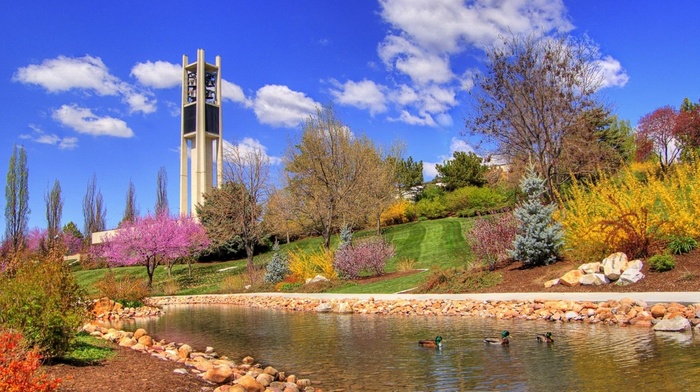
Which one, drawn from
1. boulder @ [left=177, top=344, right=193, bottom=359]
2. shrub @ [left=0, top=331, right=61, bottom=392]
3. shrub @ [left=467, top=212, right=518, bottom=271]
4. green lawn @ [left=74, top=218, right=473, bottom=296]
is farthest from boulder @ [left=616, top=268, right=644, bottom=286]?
shrub @ [left=0, top=331, right=61, bottom=392]

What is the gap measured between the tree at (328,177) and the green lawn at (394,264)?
227 centimetres

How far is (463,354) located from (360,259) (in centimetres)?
1328

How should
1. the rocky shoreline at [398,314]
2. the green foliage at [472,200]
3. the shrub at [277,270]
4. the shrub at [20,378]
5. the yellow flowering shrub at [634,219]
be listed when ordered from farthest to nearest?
Result: the green foliage at [472,200] < the shrub at [277,270] < the yellow flowering shrub at [634,219] < the rocky shoreline at [398,314] < the shrub at [20,378]

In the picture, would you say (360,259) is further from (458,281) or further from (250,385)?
(250,385)

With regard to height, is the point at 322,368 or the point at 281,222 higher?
the point at 281,222

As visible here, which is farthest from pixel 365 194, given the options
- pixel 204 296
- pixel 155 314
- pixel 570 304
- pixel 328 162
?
pixel 570 304

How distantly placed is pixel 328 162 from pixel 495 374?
21847mm

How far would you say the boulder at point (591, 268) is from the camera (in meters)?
13.2

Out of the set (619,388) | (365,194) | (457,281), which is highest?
(365,194)

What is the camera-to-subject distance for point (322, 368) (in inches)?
311

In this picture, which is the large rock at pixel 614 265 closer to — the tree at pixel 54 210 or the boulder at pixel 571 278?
the boulder at pixel 571 278

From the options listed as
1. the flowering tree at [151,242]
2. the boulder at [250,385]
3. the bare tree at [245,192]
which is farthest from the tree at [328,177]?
the boulder at [250,385]

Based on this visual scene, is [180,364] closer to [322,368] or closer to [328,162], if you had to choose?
[322,368]

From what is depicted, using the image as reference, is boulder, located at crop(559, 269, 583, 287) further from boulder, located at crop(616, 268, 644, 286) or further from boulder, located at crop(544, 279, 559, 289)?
boulder, located at crop(616, 268, 644, 286)
